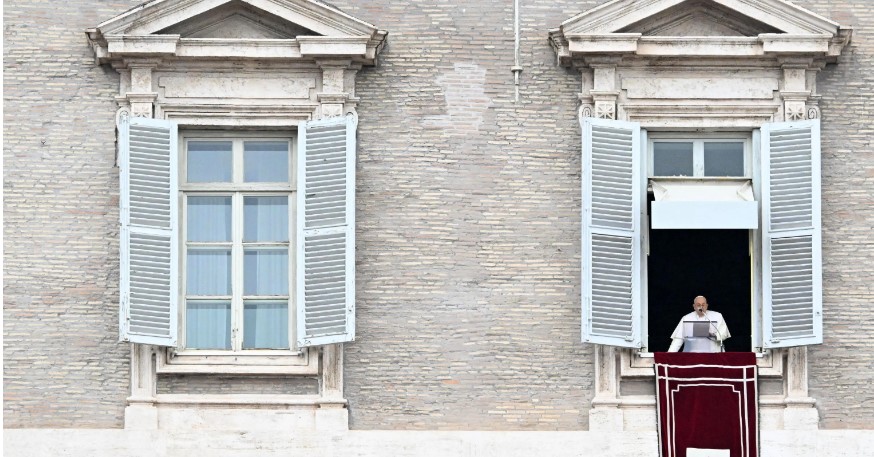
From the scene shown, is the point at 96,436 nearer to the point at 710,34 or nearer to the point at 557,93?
the point at 557,93

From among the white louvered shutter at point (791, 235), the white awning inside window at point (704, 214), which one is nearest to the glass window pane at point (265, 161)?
the white awning inside window at point (704, 214)

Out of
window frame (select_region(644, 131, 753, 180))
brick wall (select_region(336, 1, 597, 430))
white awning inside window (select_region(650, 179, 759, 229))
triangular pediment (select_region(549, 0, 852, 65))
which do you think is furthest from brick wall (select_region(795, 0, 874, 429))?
brick wall (select_region(336, 1, 597, 430))

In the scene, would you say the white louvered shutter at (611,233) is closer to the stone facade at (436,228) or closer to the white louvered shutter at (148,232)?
the stone facade at (436,228)

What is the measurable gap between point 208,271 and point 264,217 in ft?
2.26

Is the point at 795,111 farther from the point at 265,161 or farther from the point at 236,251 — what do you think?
the point at 236,251

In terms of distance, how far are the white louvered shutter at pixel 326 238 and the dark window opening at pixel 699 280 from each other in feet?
9.54

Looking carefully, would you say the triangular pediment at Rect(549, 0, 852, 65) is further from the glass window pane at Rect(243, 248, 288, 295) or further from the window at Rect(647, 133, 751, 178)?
the glass window pane at Rect(243, 248, 288, 295)

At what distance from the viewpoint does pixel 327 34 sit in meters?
21.3

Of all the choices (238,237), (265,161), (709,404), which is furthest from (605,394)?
(265,161)

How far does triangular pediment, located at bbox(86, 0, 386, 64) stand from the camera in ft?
69.8

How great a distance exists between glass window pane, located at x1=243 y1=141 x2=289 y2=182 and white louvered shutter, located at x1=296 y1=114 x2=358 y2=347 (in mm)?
411

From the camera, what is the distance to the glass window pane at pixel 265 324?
21.5 metres

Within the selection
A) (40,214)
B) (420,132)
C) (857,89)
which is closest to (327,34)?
(420,132)

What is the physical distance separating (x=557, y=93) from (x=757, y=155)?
1.83 m
